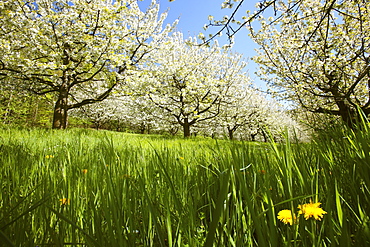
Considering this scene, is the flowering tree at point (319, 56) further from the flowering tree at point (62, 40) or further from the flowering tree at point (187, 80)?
the flowering tree at point (62, 40)

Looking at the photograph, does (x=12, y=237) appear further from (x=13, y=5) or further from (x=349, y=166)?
(x=13, y=5)

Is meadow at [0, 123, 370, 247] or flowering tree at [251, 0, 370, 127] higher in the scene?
flowering tree at [251, 0, 370, 127]

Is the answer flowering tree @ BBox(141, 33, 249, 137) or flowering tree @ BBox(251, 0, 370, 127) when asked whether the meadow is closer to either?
flowering tree @ BBox(251, 0, 370, 127)

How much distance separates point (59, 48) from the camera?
6.83 meters

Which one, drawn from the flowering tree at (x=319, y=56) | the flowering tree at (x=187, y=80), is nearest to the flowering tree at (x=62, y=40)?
the flowering tree at (x=187, y=80)

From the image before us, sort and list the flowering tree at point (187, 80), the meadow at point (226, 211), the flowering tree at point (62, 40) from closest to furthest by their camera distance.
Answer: the meadow at point (226, 211) → the flowering tree at point (62, 40) → the flowering tree at point (187, 80)

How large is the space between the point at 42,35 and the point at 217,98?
828 cm

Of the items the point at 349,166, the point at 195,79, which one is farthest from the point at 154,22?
the point at 349,166

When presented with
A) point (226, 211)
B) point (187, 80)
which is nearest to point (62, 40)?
point (187, 80)

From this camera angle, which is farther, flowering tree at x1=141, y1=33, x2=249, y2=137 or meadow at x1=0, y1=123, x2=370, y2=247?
flowering tree at x1=141, y1=33, x2=249, y2=137

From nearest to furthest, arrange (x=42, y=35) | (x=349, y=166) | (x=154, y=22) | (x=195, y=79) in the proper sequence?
(x=349, y=166) → (x=42, y=35) → (x=154, y=22) → (x=195, y=79)

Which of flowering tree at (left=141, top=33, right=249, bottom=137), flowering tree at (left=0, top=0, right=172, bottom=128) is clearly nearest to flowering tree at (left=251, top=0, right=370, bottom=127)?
flowering tree at (left=141, top=33, right=249, bottom=137)

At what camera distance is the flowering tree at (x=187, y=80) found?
33.0ft

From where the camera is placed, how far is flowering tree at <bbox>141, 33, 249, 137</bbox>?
10.0 m
